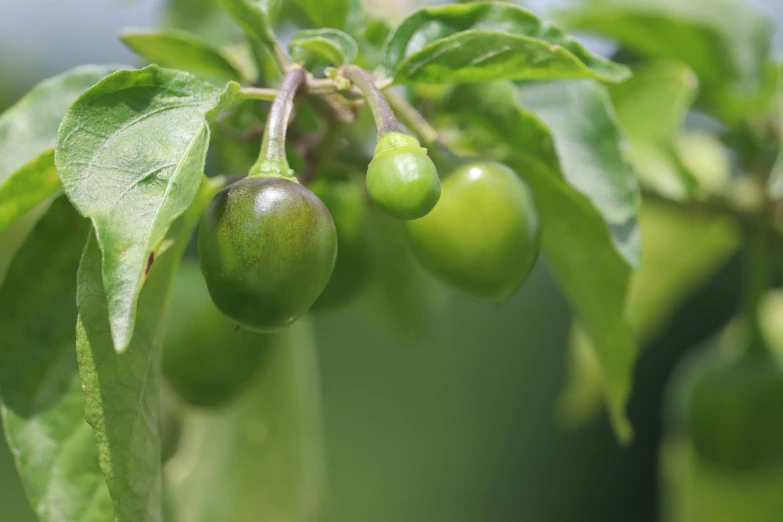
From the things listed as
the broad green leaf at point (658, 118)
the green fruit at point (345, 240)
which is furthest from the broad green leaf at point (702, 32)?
the green fruit at point (345, 240)

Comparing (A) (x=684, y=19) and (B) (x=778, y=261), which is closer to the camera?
(A) (x=684, y=19)

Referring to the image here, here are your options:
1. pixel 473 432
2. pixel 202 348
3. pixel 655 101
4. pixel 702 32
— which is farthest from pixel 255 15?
pixel 473 432

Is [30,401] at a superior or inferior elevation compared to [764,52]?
superior

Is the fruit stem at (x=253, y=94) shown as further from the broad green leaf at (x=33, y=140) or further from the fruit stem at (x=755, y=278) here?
the fruit stem at (x=755, y=278)

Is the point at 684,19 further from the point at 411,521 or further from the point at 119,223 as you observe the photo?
the point at 411,521

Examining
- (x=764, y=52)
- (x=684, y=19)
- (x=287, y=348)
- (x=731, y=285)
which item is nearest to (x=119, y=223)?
(x=287, y=348)

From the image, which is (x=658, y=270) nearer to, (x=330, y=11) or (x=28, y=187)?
(x=330, y=11)
